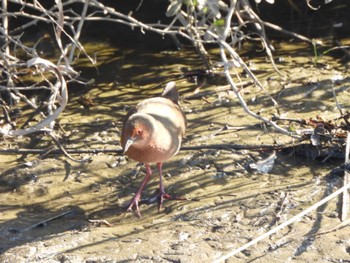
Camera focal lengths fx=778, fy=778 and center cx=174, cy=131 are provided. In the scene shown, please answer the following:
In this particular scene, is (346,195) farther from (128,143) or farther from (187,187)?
(128,143)

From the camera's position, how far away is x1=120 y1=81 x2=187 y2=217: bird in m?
5.11

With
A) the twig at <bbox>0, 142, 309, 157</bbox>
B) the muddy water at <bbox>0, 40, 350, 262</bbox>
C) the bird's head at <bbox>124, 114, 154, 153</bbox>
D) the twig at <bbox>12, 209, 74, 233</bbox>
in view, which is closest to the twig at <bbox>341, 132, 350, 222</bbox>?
the muddy water at <bbox>0, 40, 350, 262</bbox>

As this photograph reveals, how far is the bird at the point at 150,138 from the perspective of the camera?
201 inches

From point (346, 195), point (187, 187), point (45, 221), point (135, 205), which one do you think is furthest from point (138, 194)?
point (346, 195)

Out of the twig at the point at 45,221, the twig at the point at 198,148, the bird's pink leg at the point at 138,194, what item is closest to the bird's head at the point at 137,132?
the bird's pink leg at the point at 138,194

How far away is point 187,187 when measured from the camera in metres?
5.33

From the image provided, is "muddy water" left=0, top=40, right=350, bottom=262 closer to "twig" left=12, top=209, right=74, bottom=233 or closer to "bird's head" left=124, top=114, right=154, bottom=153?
"twig" left=12, top=209, right=74, bottom=233

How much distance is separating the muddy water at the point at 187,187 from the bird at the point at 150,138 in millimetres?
105

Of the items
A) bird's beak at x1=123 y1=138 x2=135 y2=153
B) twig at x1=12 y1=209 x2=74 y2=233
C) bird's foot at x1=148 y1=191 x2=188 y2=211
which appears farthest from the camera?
bird's foot at x1=148 y1=191 x2=188 y2=211

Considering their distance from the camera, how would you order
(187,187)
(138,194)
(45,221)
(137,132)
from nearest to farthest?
(45,221) → (137,132) → (138,194) → (187,187)

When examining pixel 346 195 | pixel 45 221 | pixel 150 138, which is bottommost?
pixel 45 221

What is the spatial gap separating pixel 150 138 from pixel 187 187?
46 cm

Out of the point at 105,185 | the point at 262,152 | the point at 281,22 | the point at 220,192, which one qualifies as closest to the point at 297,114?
the point at 262,152

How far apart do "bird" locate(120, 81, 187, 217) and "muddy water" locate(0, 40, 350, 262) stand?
10 centimetres
